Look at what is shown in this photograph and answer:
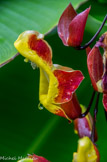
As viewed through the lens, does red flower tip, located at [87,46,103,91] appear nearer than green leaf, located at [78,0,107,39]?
Yes

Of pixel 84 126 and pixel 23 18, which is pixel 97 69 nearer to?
pixel 84 126

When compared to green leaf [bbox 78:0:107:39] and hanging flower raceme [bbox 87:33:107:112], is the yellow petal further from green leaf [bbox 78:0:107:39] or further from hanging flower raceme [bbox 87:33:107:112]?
green leaf [bbox 78:0:107:39]

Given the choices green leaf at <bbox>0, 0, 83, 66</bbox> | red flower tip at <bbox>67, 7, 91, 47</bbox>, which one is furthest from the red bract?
green leaf at <bbox>0, 0, 83, 66</bbox>

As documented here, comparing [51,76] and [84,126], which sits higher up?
[51,76]

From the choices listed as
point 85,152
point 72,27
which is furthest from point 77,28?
point 85,152

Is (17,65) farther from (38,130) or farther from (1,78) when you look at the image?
(38,130)

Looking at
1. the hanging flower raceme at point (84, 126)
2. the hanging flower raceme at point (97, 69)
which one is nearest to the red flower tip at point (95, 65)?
the hanging flower raceme at point (97, 69)

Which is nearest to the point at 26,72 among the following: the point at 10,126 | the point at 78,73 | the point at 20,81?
the point at 20,81
